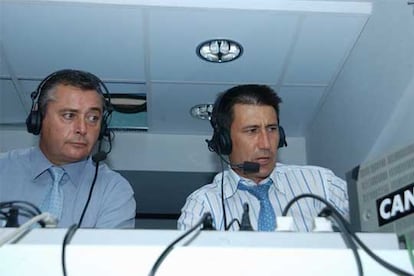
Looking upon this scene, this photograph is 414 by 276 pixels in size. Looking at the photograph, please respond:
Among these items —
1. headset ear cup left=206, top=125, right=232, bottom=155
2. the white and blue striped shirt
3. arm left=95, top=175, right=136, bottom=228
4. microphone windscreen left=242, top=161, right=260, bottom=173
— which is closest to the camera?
microphone windscreen left=242, top=161, right=260, bottom=173

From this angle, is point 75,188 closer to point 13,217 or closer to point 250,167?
point 250,167

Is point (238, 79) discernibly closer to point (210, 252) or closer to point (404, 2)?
point (404, 2)

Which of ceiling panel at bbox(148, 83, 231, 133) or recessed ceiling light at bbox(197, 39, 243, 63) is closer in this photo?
recessed ceiling light at bbox(197, 39, 243, 63)

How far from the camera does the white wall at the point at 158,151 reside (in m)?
3.30

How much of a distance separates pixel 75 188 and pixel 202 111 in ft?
5.38

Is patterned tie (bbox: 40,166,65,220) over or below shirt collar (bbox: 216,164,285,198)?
below

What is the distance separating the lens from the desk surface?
22.7 inches

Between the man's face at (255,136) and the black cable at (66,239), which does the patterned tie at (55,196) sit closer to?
the man's face at (255,136)

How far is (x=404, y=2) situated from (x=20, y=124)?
7.60ft

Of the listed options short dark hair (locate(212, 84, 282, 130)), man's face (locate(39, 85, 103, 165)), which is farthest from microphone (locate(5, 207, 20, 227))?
short dark hair (locate(212, 84, 282, 130))

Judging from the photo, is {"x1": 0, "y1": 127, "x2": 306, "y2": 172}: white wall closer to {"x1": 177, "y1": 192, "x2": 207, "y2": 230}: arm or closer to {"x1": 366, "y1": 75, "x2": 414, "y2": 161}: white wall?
{"x1": 366, "y1": 75, "x2": 414, "y2": 161}: white wall

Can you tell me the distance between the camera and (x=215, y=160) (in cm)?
333

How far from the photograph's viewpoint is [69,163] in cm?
157

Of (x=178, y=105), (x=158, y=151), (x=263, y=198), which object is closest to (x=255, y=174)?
(x=263, y=198)
